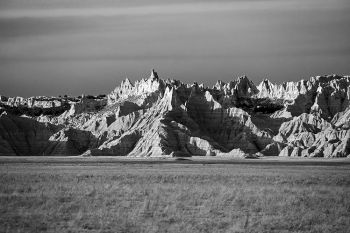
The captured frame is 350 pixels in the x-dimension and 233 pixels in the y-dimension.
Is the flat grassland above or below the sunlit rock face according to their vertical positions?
below

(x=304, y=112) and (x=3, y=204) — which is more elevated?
(x=304, y=112)

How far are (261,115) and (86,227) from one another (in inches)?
6556

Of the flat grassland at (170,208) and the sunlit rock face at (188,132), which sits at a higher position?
the sunlit rock face at (188,132)

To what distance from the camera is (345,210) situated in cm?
3372

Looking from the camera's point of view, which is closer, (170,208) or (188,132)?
(170,208)

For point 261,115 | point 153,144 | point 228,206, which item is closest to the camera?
point 228,206

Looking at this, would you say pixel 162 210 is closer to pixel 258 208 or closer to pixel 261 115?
pixel 258 208

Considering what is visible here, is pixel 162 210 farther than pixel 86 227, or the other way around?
pixel 162 210

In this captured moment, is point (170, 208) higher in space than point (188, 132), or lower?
lower

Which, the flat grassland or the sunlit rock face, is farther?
the sunlit rock face

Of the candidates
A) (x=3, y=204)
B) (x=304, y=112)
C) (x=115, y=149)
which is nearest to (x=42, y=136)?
(x=115, y=149)

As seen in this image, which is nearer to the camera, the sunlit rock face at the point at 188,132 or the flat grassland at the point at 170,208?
the flat grassland at the point at 170,208

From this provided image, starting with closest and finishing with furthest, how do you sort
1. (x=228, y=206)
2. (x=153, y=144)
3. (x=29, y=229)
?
(x=29, y=229) < (x=228, y=206) < (x=153, y=144)

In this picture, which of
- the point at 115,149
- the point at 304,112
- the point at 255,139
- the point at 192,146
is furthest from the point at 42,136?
the point at 304,112
